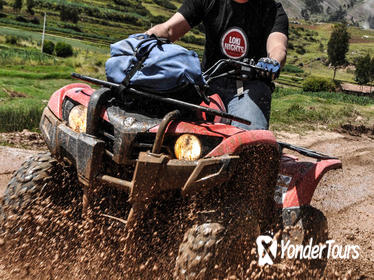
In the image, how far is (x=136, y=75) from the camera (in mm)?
2602

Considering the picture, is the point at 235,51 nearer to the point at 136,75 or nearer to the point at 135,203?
the point at 136,75

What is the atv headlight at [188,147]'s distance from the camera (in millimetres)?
2531

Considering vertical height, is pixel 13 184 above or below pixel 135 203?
below

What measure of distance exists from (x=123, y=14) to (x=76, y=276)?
78.2 meters

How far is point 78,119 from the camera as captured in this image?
297 centimetres

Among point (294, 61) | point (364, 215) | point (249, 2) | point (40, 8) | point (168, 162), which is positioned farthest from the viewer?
point (294, 61)

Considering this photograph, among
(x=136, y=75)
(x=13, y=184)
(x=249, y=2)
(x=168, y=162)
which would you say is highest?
(x=249, y=2)

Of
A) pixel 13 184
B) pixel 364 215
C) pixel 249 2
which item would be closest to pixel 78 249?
pixel 13 184

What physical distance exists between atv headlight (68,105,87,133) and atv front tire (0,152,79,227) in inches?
16.0

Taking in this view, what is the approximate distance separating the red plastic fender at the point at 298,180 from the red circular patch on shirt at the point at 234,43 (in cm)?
104

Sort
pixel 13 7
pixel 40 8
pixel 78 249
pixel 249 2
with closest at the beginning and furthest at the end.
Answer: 1. pixel 78 249
2. pixel 249 2
3. pixel 13 7
4. pixel 40 8

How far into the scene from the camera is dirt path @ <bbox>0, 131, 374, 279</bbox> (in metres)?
3.84

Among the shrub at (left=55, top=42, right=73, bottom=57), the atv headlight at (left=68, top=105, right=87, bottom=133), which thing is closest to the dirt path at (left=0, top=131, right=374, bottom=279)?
the atv headlight at (left=68, top=105, right=87, bottom=133)

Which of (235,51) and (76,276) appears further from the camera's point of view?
(235,51)
